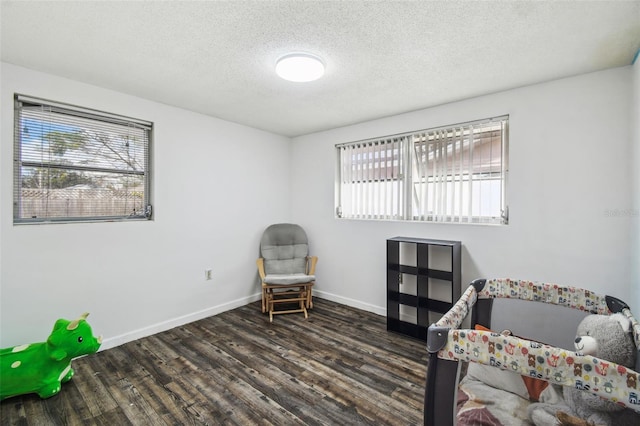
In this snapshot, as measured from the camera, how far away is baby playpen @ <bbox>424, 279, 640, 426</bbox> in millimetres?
1037

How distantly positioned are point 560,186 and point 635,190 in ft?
1.44

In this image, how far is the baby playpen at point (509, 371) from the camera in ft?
3.40

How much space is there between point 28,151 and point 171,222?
4.22ft

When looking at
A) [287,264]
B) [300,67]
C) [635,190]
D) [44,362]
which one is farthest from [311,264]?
[635,190]

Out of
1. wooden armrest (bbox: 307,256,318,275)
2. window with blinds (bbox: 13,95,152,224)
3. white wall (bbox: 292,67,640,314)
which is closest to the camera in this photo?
white wall (bbox: 292,67,640,314)

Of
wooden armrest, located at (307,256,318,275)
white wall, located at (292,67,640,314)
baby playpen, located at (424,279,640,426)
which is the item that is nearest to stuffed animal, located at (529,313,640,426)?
baby playpen, located at (424,279,640,426)

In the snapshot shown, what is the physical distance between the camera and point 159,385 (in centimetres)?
213

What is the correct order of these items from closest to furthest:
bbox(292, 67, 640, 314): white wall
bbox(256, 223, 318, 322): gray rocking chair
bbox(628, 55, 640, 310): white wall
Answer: bbox(628, 55, 640, 310): white wall → bbox(292, 67, 640, 314): white wall → bbox(256, 223, 318, 322): gray rocking chair

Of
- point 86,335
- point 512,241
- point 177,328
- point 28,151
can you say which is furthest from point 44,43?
point 512,241

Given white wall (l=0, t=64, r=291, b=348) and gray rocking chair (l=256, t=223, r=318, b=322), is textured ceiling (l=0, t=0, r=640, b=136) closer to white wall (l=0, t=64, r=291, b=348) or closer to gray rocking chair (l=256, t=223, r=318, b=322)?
white wall (l=0, t=64, r=291, b=348)

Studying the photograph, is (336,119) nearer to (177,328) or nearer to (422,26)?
(422,26)

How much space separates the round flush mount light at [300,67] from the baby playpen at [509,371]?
1.92m

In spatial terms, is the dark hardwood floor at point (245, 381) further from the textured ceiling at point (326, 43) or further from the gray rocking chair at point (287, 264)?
the textured ceiling at point (326, 43)

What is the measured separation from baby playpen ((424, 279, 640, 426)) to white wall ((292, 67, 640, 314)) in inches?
24.1
